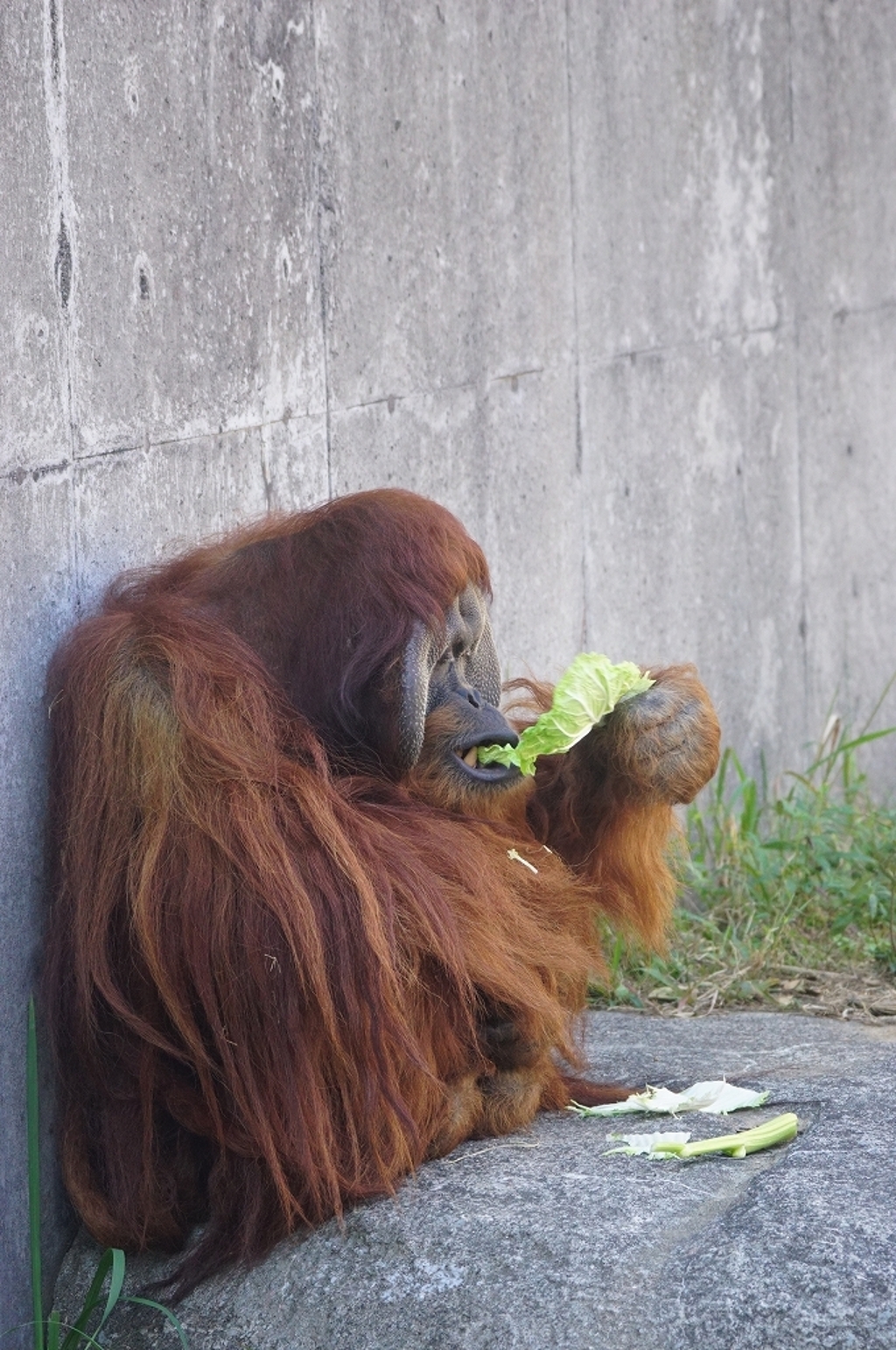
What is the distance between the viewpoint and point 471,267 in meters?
3.61

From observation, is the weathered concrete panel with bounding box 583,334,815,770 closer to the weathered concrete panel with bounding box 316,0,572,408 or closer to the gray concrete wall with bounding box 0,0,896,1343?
the gray concrete wall with bounding box 0,0,896,1343

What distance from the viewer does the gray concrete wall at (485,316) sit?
2428 mm

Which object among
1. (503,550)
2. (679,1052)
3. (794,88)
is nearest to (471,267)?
(503,550)

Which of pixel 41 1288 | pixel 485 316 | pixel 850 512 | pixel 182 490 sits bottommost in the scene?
pixel 41 1288

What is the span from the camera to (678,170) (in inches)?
175

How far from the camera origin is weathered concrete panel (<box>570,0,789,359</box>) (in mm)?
4051

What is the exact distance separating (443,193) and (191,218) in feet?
2.79

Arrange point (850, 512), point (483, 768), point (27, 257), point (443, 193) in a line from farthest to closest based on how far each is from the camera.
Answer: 1. point (850, 512)
2. point (443, 193)
3. point (483, 768)
4. point (27, 257)

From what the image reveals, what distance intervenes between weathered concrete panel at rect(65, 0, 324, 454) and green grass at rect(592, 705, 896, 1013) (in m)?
1.18

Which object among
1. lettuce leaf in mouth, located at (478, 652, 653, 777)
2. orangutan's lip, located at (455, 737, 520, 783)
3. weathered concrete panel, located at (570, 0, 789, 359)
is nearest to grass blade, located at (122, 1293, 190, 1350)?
orangutan's lip, located at (455, 737, 520, 783)

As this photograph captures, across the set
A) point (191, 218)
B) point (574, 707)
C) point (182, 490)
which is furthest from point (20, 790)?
point (191, 218)

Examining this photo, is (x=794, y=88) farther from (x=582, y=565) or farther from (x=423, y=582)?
(x=423, y=582)

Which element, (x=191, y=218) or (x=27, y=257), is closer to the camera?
(x=27, y=257)

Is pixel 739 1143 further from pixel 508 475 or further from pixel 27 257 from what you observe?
pixel 508 475
